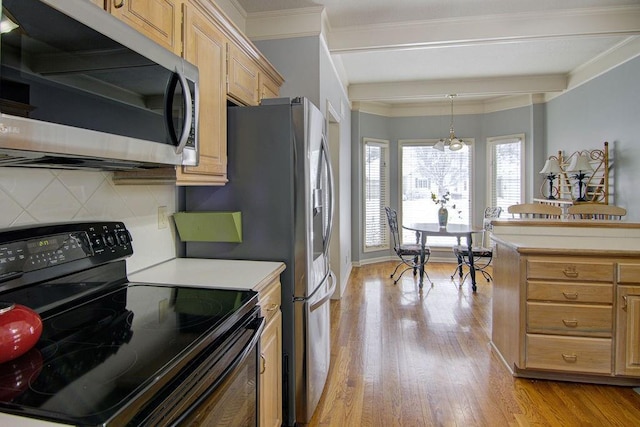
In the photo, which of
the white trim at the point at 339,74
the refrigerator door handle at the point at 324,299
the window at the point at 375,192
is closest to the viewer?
the refrigerator door handle at the point at 324,299

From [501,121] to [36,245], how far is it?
253 inches

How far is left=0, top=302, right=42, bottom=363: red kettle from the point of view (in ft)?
2.45

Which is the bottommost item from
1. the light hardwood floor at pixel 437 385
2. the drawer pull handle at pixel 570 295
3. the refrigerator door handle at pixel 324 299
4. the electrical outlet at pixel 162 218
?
the light hardwood floor at pixel 437 385

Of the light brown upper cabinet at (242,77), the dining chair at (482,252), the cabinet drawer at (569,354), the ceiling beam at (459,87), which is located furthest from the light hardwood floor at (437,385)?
the ceiling beam at (459,87)

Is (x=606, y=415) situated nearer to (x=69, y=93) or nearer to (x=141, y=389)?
(x=141, y=389)

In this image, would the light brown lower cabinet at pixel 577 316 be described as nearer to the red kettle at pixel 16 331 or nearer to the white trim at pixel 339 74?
the white trim at pixel 339 74

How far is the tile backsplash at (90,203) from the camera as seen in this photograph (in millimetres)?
1155

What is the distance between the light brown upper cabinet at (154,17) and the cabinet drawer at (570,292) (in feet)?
7.95

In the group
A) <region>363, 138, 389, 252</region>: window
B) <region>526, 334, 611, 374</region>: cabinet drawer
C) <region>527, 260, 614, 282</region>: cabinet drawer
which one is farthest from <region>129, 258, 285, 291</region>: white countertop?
<region>363, 138, 389, 252</region>: window

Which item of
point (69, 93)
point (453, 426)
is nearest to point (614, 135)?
point (453, 426)

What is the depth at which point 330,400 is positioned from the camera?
2.19 meters

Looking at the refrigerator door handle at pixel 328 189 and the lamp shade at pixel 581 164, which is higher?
the lamp shade at pixel 581 164

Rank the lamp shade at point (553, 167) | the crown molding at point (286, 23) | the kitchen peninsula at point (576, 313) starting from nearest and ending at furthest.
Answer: the kitchen peninsula at point (576, 313)
the crown molding at point (286, 23)
the lamp shade at point (553, 167)

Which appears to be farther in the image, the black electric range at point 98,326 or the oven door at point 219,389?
the oven door at point 219,389
